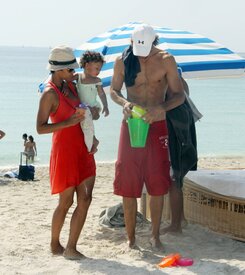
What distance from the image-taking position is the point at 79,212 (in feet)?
17.0

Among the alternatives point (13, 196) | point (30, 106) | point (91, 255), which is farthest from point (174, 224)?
point (30, 106)

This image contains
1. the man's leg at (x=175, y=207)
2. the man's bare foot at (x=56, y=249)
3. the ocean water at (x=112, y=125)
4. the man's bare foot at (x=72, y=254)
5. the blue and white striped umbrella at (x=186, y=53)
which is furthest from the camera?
the ocean water at (x=112, y=125)

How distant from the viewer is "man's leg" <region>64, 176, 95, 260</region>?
5.16m

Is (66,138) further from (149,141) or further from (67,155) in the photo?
(149,141)

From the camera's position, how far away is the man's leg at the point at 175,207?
596 cm

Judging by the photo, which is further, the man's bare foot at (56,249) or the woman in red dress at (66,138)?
the man's bare foot at (56,249)

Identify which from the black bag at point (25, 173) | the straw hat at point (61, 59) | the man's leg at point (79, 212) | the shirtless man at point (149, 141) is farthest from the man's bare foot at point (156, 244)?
the black bag at point (25, 173)

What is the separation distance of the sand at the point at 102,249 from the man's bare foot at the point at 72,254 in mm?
42

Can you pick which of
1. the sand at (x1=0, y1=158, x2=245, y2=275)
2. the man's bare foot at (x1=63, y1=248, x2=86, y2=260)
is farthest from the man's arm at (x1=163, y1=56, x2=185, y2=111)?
the man's bare foot at (x1=63, y1=248, x2=86, y2=260)

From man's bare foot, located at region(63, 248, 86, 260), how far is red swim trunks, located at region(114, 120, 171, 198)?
58 cm

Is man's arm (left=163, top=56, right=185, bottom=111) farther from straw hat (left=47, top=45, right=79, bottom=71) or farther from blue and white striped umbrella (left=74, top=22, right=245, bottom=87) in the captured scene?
blue and white striped umbrella (left=74, top=22, right=245, bottom=87)

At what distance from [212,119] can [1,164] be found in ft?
62.0

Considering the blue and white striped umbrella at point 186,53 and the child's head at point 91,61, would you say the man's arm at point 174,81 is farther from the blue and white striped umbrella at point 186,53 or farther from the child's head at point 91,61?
the blue and white striped umbrella at point 186,53

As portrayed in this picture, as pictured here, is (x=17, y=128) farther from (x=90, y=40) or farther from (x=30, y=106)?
(x=90, y=40)
